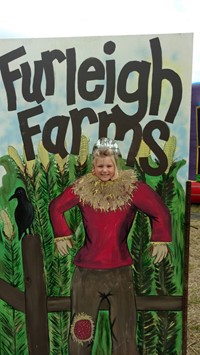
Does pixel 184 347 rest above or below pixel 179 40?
below

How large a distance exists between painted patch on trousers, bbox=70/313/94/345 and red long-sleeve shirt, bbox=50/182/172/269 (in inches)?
11.7

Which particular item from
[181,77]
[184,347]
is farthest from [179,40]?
[184,347]

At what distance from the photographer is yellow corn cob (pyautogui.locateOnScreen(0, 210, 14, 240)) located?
203 centimetres

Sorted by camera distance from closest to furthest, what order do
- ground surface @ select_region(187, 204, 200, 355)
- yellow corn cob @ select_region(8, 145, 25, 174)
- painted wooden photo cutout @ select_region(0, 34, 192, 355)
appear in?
painted wooden photo cutout @ select_region(0, 34, 192, 355) < yellow corn cob @ select_region(8, 145, 25, 174) < ground surface @ select_region(187, 204, 200, 355)

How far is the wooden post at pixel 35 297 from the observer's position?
2.01 metres

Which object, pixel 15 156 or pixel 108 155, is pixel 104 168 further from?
pixel 15 156

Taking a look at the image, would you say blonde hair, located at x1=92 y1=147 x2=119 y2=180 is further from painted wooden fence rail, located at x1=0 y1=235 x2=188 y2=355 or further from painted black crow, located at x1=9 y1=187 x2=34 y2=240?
painted wooden fence rail, located at x1=0 y1=235 x2=188 y2=355

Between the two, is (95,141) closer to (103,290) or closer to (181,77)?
(181,77)

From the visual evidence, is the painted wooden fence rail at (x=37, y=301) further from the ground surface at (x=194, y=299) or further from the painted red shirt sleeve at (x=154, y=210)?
the ground surface at (x=194, y=299)

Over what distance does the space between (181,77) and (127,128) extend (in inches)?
14.8

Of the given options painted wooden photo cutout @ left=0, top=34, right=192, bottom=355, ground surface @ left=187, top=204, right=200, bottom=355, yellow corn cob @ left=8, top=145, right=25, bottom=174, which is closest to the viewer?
painted wooden photo cutout @ left=0, top=34, right=192, bottom=355

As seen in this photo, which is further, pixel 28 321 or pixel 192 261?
pixel 192 261

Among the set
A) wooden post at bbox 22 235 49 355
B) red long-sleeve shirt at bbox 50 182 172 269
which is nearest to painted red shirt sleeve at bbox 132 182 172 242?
red long-sleeve shirt at bbox 50 182 172 269

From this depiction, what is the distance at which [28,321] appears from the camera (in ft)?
6.81
